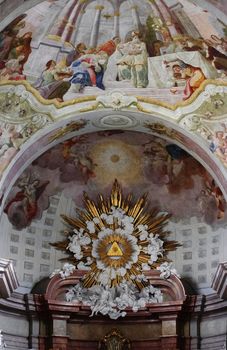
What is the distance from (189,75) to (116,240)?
4784mm

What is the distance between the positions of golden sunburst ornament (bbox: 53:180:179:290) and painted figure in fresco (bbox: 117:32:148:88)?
3528 mm

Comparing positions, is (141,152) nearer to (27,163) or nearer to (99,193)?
(99,193)

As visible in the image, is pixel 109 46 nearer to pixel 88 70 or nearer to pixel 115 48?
pixel 115 48

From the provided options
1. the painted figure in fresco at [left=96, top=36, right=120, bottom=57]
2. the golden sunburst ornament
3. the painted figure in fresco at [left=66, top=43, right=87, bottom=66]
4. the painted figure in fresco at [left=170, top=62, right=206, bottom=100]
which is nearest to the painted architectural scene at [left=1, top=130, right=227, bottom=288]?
the golden sunburst ornament

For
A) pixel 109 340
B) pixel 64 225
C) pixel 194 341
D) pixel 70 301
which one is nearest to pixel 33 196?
pixel 64 225

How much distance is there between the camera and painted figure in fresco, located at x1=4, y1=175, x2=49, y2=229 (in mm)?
19094

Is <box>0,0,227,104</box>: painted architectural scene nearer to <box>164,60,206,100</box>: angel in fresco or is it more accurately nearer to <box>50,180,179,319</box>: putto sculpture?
<box>164,60,206,100</box>: angel in fresco

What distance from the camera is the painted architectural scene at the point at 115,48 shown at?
16.0m

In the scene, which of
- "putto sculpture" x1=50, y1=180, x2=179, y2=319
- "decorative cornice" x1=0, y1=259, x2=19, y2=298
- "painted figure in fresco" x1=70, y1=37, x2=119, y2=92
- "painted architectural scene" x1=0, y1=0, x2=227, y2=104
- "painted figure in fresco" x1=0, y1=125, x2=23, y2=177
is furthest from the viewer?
"putto sculpture" x1=50, y1=180, x2=179, y2=319

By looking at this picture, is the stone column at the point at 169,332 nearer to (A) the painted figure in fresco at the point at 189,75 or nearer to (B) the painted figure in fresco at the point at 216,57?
(A) the painted figure in fresco at the point at 189,75

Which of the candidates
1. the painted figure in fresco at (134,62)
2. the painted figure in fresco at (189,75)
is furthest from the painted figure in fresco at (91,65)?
the painted figure in fresco at (189,75)

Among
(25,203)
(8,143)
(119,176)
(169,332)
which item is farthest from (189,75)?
(169,332)

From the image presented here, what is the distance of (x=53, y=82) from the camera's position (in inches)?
672

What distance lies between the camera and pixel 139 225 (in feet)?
65.1
